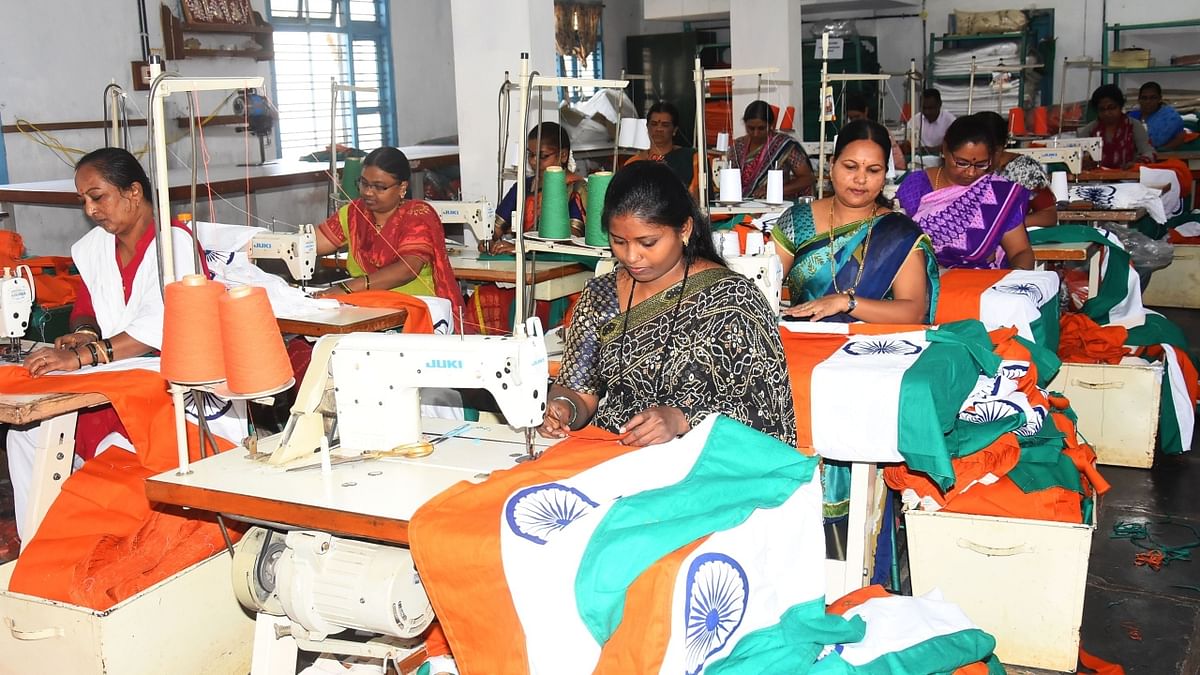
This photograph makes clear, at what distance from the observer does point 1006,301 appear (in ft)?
11.9

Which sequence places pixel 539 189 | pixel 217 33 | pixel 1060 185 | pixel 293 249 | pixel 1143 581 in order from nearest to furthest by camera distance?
pixel 1143 581
pixel 293 249
pixel 539 189
pixel 1060 185
pixel 217 33

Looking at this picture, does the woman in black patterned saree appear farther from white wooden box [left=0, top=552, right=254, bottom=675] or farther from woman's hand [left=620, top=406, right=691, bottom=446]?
white wooden box [left=0, top=552, right=254, bottom=675]

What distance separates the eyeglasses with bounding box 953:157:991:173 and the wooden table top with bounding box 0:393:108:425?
10.1 ft

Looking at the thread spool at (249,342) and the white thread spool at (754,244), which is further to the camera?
the white thread spool at (754,244)

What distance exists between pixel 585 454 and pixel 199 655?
1.24 metres

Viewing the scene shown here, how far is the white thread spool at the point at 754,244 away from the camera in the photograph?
118 inches

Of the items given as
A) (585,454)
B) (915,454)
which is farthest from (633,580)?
(915,454)

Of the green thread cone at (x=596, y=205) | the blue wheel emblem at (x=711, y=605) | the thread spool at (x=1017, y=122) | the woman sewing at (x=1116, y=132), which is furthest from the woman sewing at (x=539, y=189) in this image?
the woman sewing at (x=1116, y=132)

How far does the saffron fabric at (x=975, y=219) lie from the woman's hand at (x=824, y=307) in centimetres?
125

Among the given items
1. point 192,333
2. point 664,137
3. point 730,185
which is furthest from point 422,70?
point 192,333

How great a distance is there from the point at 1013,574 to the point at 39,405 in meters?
2.42

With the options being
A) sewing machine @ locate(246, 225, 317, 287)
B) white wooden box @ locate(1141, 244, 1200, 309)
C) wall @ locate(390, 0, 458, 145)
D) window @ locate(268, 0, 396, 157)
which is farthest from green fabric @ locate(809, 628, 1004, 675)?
wall @ locate(390, 0, 458, 145)

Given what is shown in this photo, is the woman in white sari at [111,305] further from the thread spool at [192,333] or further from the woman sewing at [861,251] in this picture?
the woman sewing at [861,251]

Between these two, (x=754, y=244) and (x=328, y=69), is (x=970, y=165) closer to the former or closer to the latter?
(x=754, y=244)
